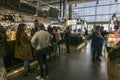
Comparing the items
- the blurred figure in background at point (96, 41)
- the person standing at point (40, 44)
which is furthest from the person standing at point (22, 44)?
the blurred figure in background at point (96, 41)

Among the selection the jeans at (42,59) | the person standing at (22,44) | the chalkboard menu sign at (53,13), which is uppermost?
the chalkboard menu sign at (53,13)

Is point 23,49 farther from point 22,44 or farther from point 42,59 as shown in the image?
point 42,59

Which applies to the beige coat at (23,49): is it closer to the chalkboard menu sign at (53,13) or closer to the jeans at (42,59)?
the jeans at (42,59)

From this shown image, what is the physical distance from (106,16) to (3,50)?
20968 mm

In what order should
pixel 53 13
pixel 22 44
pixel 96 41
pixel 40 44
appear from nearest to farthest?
pixel 40 44
pixel 22 44
pixel 96 41
pixel 53 13

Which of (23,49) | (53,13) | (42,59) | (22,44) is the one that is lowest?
(42,59)

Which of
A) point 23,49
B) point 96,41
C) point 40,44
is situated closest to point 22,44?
point 23,49

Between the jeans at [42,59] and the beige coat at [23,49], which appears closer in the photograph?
the jeans at [42,59]

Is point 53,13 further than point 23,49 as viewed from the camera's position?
Yes

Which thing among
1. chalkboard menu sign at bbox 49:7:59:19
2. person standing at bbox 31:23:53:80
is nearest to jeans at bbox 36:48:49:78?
person standing at bbox 31:23:53:80

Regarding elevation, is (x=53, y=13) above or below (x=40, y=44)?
above

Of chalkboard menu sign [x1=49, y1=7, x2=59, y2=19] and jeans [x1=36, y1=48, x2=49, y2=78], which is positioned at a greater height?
chalkboard menu sign [x1=49, y1=7, x2=59, y2=19]

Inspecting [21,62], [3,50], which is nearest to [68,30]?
[21,62]

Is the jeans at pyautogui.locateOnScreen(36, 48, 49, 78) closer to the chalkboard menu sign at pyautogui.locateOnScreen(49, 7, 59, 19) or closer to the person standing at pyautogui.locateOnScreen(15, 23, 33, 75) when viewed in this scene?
the person standing at pyautogui.locateOnScreen(15, 23, 33, 75)
